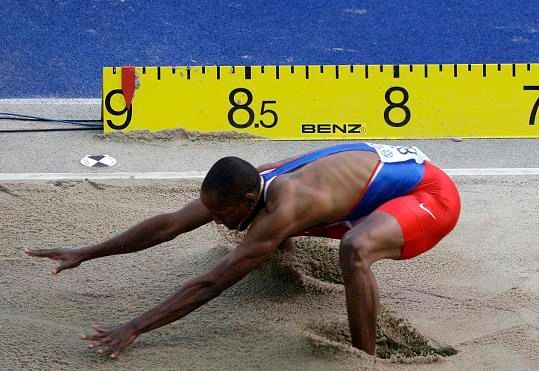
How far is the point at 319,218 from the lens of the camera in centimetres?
418

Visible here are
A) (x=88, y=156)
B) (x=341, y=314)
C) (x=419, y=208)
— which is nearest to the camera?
(x=419, y=208)

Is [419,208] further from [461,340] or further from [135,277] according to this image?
[135,277]

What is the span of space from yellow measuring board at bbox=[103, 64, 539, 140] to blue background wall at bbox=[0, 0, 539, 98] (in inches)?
36.5

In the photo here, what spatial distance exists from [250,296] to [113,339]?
91 cm

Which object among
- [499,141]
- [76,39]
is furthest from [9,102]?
[499,141]

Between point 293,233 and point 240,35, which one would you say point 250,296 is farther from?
point 240,35

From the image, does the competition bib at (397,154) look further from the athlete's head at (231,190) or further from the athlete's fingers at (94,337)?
the athlete's fingers at (94,337)

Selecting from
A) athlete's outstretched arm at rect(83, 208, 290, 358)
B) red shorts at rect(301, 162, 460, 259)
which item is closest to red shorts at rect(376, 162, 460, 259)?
red shorts at rect(301, 162, 460, 259)

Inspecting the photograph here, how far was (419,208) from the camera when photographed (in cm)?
435

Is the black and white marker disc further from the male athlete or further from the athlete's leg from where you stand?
the athlete's leg

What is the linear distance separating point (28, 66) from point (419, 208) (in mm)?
4624

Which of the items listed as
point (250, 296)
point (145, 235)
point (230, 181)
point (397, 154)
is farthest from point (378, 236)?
point (145, 235)

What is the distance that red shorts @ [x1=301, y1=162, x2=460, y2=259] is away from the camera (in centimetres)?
429

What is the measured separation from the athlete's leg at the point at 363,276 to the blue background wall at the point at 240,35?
157 inches
